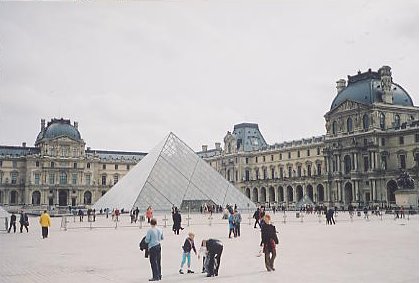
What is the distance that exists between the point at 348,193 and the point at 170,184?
93.9ft

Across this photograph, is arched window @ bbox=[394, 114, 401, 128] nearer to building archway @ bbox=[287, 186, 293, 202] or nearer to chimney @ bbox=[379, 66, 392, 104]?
chimney @ bbox=[379, 66, 392, 104]

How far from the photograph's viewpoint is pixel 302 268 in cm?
999

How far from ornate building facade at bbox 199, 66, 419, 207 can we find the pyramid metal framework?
63.6 ft

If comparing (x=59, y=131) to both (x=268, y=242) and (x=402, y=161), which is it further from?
(x=268, y=242)

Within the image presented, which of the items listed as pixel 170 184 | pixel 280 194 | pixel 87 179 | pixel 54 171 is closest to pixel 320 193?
pixel 280 194

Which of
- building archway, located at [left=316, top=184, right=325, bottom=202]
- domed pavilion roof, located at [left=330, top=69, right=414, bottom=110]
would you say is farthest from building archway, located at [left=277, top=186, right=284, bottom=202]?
domed pavilion roof, located at [left=330, top=69, right=414, bottom=110]

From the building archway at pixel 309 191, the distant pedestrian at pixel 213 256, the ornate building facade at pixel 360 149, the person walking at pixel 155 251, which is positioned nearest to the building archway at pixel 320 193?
the ornate building facade at pixel 360 149

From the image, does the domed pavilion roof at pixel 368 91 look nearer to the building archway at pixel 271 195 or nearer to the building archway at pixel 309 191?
the building archway at pixel 309 191

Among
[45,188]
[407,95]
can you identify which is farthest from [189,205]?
[45,188]

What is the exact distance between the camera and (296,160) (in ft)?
235

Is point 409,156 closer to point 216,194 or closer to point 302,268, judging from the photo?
point 216,194

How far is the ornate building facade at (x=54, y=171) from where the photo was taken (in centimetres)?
7875

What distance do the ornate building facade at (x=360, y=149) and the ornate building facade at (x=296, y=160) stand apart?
0.11m

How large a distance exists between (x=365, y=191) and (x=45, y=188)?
1860 inches
